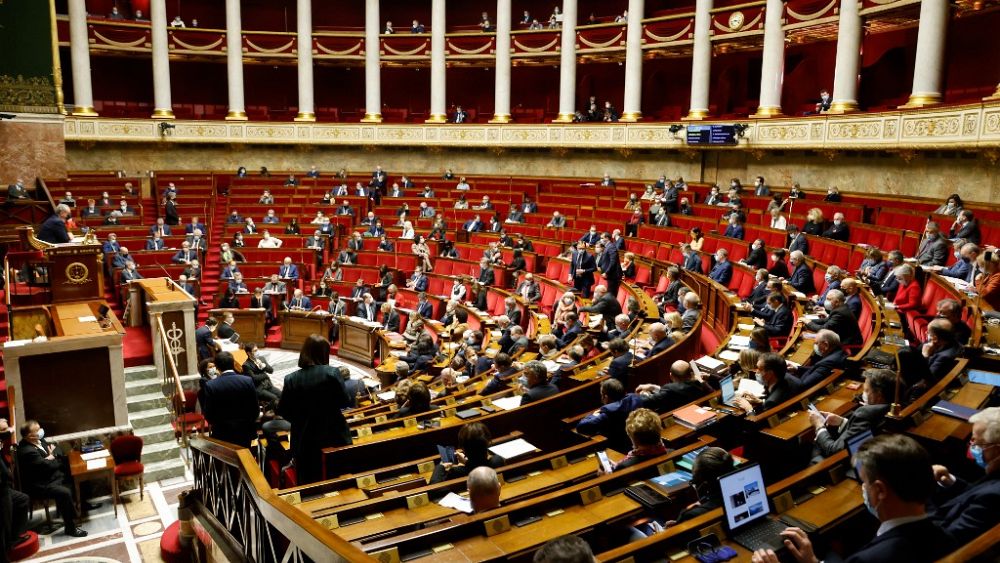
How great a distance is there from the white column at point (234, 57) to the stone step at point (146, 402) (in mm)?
14555

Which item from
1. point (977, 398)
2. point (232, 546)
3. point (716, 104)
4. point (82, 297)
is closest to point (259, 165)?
point (82, 297)

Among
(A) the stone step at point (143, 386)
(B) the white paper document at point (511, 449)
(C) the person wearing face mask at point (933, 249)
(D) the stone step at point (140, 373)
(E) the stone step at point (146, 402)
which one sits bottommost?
(E) the stone step at point (146, 402)

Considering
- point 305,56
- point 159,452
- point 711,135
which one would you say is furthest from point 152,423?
point 305,56

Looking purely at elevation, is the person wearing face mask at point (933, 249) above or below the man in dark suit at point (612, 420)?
above

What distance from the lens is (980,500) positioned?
2.71 m

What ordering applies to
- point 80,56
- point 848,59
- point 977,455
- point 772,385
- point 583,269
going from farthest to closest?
point 80,56 → point 848,59 → point 583,269 → point 772,385 → point 977,455

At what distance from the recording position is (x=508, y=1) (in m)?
22.0

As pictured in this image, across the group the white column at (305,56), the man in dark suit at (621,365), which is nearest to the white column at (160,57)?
the white column at (305,56)

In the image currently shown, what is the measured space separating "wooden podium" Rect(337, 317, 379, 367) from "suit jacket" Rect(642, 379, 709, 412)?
339 inches

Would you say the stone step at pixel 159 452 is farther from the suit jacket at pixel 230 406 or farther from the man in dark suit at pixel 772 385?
the man in dark suit at pixel 772 385

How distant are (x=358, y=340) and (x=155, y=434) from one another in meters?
4.76

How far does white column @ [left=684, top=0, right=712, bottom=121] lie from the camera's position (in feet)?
61.0

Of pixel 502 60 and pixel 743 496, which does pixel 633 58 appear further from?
pixel 743 496

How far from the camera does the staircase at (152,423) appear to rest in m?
8.84
